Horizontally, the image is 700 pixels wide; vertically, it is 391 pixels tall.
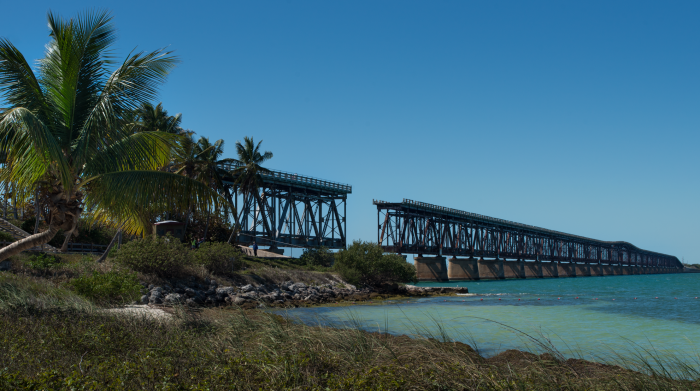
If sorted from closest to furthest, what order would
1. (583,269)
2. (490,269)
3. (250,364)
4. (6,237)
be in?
(250,364), (6,237), (490,269), (583,269)

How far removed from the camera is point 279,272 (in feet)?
131

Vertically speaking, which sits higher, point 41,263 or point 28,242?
point 28,242

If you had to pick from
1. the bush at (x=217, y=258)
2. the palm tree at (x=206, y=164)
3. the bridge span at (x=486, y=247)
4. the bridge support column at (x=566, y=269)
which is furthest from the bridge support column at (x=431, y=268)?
the bridge support column at (x=566, y=269)

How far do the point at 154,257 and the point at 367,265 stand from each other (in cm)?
2188

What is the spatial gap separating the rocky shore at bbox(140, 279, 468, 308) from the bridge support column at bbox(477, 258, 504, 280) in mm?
72016

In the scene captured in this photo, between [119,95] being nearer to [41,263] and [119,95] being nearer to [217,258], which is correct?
[41,263]

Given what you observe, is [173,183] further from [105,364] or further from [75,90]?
[105,364]

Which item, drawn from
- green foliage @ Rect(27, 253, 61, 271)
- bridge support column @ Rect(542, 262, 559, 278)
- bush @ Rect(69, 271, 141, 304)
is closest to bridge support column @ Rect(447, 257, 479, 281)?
bridge support column @ Rect(542, 262, 559, 278)

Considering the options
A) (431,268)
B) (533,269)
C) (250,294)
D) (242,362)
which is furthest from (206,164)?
(533,269)

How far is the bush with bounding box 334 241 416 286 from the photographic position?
45.7 m

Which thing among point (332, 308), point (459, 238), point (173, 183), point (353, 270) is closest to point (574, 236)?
point (459, 238)

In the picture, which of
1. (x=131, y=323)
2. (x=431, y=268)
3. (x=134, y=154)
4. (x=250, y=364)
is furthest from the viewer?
(x=431, y=268)

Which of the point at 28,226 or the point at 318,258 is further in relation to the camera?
the point at 318,258

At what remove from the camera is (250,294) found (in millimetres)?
30281
